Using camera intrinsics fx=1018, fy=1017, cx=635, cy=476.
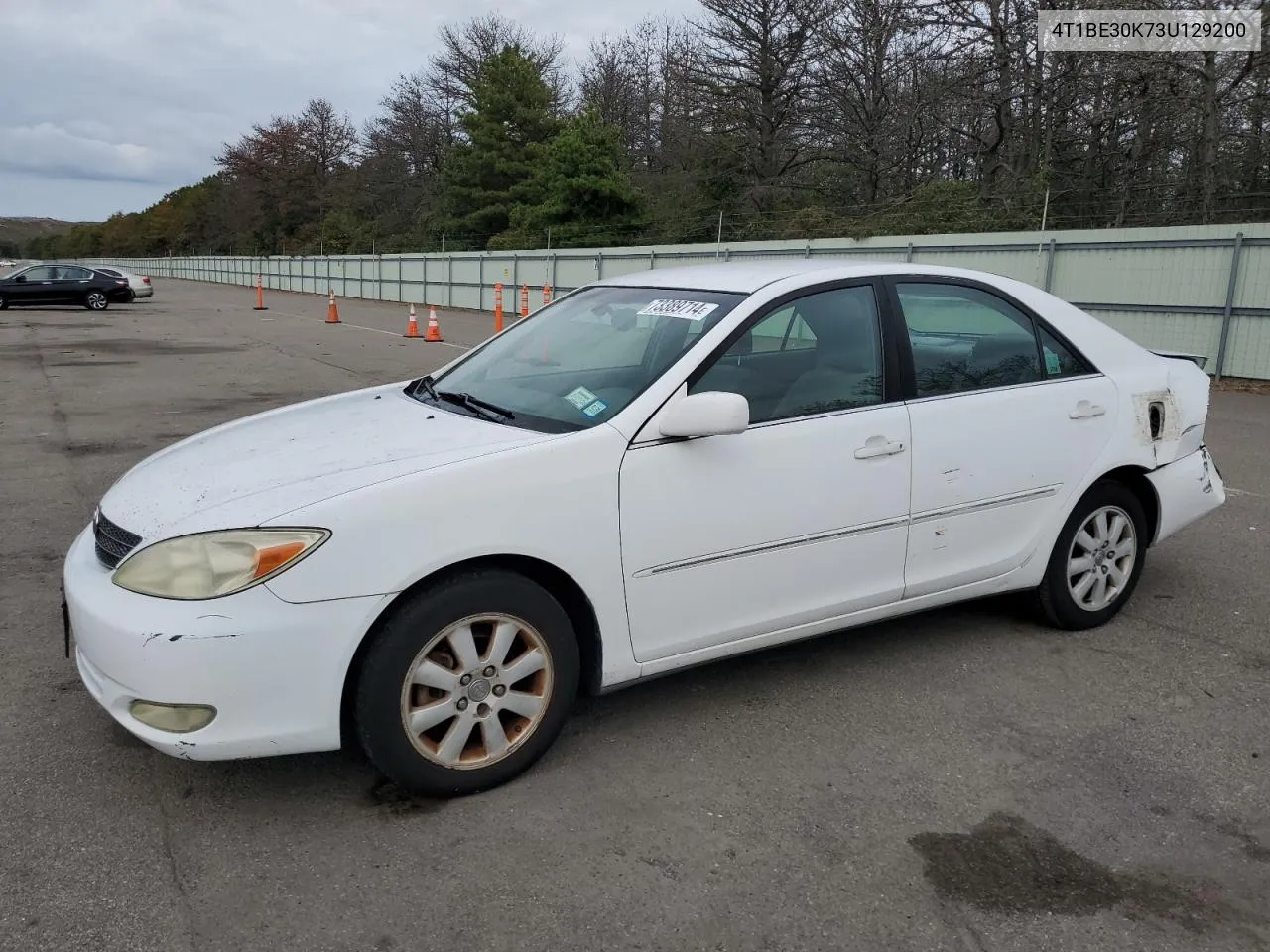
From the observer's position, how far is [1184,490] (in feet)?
15.0

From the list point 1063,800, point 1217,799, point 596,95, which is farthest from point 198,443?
point 596,95

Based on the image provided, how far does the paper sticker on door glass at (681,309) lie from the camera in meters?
3.62

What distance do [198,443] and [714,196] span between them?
1352 inches

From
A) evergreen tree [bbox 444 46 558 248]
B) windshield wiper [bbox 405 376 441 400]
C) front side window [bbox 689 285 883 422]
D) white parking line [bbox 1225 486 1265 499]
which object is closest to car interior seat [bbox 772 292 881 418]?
front side window [bbox 689 285 883 422]

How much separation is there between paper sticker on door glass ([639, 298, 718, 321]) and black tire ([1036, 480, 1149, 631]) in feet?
5.97

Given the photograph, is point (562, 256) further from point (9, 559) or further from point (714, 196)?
point (9, 559)

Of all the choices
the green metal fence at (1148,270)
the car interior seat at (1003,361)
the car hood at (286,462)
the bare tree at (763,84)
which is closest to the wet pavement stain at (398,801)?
the car hood at (286,462)

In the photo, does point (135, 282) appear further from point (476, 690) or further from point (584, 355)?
point (476, 690)

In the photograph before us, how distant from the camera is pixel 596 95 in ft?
165

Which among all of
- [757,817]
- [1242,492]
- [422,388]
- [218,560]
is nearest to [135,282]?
[422,388]

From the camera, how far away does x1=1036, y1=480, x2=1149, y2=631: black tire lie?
425 cm

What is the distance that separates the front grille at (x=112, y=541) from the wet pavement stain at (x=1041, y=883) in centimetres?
241

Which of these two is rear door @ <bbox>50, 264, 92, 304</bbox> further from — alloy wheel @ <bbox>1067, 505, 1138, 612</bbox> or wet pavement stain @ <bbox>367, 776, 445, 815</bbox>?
alloy wheel @ <bbox>1067, 505, 1138, 612</bbox>

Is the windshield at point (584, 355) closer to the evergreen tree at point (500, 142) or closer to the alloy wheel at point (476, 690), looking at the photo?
the alloy wheel at point (476, 690)
